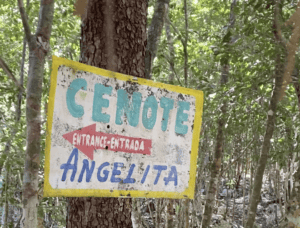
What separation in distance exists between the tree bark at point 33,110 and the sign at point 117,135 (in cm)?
130

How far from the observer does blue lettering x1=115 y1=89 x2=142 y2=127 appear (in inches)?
58.2

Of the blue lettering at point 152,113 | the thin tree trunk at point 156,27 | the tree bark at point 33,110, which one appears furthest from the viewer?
the thin tree trunk at point 156,27

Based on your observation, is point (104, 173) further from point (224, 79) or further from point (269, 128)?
point (224, 79)

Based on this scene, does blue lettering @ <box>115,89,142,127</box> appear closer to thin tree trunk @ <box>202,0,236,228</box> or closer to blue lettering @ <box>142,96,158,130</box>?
blue lettering @ <box>142,96,158,130</box>

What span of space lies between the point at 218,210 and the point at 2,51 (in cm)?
925

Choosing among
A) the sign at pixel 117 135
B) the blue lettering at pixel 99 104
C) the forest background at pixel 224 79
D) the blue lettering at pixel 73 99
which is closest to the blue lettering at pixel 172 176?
the sign at pixel 117 135

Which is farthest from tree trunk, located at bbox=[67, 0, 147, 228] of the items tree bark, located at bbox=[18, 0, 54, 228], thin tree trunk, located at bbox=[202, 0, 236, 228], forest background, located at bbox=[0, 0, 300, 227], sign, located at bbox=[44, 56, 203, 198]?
thin tree trunk, located at bbox=[202, 0, 236, 228]

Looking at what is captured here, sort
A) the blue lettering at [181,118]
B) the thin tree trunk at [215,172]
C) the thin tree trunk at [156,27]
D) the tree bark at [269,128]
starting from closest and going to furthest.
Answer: the blue lettering at [181,118] → the thin tree trunk at [156,27] → the tree bark at [269,128] → the thin tree trunk at [215,172]

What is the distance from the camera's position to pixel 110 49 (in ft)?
5.46

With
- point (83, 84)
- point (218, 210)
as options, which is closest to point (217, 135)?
point (83, 84)

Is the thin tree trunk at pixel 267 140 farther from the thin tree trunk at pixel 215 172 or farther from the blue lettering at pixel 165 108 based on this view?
the blue lettering at pixel 165 108

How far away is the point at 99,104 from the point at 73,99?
0.40 ft

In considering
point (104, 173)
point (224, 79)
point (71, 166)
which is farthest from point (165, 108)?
point (224, 79)

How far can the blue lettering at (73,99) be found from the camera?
1.34 metres
